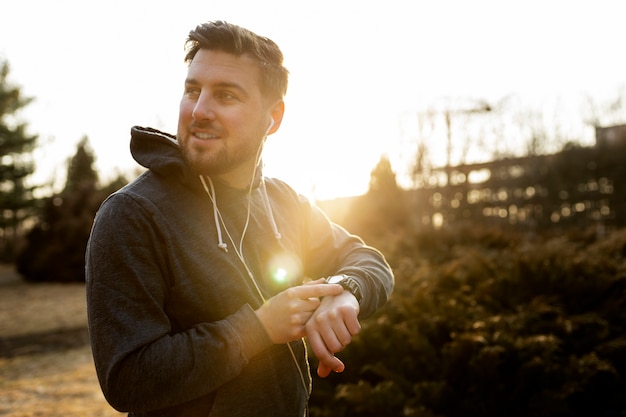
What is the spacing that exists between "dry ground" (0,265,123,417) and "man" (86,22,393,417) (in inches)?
157

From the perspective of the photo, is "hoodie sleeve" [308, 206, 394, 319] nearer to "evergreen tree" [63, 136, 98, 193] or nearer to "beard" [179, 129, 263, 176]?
"beard" [179, 129, 263, 176]

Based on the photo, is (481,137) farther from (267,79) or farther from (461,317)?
(267,79)

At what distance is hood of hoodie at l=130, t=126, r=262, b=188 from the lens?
1630 mm

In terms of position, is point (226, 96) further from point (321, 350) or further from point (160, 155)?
point (321, 350)

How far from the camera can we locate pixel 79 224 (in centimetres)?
1812

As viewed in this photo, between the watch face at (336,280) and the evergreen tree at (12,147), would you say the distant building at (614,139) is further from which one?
the evergreen tree at (12,147)

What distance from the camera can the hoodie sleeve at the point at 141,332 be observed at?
1.35m

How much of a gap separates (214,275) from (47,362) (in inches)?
268

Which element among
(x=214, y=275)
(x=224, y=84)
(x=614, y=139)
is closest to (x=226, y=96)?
(x=224, y=84)

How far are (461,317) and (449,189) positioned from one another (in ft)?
45.4

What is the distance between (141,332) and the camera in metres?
1.36

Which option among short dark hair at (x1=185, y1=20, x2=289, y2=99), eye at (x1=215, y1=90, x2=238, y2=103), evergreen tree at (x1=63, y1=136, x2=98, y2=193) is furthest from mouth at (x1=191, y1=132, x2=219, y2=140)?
evergreen tree at (x1=63, y1=136, x2=98, y2=193)

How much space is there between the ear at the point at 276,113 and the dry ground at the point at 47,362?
4124 mm

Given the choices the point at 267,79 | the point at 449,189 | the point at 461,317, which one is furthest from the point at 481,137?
the point at 267,79
